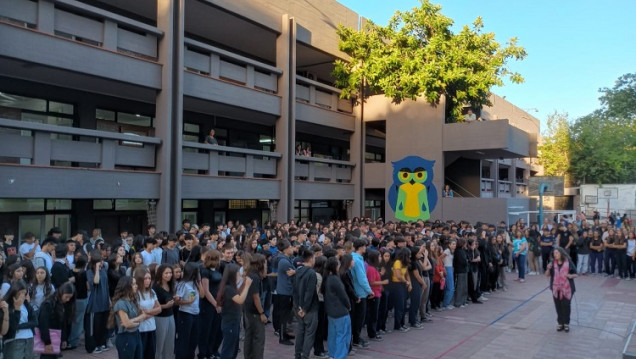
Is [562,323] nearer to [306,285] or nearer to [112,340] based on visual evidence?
[306,285]

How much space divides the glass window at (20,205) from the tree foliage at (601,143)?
39357 millimetres

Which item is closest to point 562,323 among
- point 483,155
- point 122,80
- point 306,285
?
point 306,285

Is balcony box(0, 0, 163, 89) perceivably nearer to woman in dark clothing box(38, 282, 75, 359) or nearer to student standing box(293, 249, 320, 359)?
woman in dark clothing box(38, 282, 75, 359)

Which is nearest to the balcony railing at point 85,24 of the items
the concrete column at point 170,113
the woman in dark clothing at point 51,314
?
the concrete column at point 170,113

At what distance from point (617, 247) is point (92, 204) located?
1857 centimetres

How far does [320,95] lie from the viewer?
79.1 ft

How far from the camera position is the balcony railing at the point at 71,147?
1252 cm

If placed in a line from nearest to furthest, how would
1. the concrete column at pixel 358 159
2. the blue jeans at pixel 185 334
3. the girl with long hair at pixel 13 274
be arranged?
the girl with long hair at pixel 13 274 → the blue jeans at pixel 185 334 → the concrete column at pixel 358 159

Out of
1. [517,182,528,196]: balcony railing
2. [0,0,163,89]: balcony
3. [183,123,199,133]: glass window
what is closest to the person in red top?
[0,0,163,89]: balcony

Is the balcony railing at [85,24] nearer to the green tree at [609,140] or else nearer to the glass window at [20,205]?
the glass window at [20,205]

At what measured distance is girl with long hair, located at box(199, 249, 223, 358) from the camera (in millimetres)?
7596

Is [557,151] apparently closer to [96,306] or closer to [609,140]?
[609,140]

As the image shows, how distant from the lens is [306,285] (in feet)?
24.9

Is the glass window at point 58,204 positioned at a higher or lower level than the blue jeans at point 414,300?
higher
